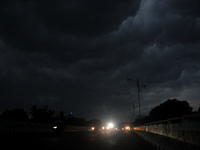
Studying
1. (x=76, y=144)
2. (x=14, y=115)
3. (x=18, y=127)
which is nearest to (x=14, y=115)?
(x=14, y=115)

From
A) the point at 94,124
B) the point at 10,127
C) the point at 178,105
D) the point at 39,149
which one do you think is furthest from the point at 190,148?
the point at 178,105

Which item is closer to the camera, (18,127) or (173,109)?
(18,127)

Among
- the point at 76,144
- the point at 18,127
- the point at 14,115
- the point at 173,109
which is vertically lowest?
the point at 76,144

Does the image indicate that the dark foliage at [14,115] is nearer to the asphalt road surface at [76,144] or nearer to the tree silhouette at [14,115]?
the tree silhouette at [14,115]

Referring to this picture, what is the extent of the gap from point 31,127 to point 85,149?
124 feet

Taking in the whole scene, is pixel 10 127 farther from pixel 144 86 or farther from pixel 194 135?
pixel 194 135

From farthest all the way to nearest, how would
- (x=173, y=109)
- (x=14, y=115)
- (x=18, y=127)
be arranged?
(x=14, y=115) → (x=173, y=109) → (x=18, y=127)

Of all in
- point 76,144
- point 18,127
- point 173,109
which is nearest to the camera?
point 76,144

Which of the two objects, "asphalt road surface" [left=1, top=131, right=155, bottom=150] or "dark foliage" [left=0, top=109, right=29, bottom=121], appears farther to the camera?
"dark foliage" [left=0, top=109, right=29, bottom=121]

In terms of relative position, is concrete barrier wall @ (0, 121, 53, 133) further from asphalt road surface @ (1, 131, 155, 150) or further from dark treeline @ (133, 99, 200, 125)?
dark treeline @ (133, 99, 200, 125)

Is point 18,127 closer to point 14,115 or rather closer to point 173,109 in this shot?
point 173,109

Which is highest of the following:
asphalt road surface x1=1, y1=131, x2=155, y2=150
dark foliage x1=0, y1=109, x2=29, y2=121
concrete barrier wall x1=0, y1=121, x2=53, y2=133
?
dark foliage x1=0, y1=109, x2=29, y2=121

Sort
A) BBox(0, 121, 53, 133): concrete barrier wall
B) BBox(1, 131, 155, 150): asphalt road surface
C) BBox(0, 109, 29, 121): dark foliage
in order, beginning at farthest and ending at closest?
1. BBox(0, 109, 29, 121): dark foliage
2. BBox(0, 121, 53, 133): concrete barrier wall
3. BBox(1, 131, 155, 150): asphalt road surface

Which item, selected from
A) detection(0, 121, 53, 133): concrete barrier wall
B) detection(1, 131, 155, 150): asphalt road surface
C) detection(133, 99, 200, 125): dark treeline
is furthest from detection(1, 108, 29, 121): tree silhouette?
detection(1, 131, 155, 150): asphalt road surface
